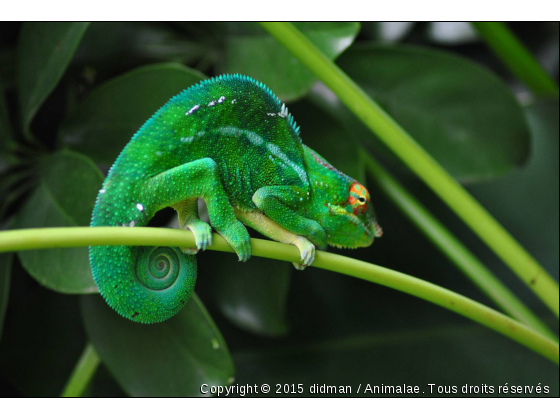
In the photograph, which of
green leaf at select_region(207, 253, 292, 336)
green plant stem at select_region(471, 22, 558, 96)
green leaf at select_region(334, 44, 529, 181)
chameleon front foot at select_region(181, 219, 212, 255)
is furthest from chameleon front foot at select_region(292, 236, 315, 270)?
green plant stem at select_region(471, 22, 558, 96)

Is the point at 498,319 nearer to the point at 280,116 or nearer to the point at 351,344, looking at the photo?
the point at 280,116

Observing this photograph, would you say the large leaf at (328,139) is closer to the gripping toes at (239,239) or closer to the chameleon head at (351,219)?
the chameleon head at (351,219)

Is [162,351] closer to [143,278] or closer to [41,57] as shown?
[143,278]

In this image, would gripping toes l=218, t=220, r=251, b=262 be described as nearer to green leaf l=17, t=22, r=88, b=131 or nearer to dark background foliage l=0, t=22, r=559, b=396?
dark background foliage l=0, t=22, r=559, b=396

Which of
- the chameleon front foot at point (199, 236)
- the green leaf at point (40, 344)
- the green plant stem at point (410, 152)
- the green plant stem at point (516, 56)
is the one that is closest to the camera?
the chameleon front foot at point (199, 236)

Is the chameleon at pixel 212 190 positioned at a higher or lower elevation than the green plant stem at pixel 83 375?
higher

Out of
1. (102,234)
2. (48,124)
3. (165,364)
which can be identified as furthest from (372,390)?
(48,124)

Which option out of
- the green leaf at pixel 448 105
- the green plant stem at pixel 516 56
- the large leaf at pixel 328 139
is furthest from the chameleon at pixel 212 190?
the green plant stem at pixel 516 56

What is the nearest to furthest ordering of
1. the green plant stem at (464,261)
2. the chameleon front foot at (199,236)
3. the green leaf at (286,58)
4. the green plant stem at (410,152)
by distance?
the chameleon front foot at (199,236) < the green plant stem at (410,152) < the green leaf at (286,58) < the green plant stem at (464,261)

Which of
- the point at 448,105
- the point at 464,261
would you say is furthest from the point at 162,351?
the point at 448,105
